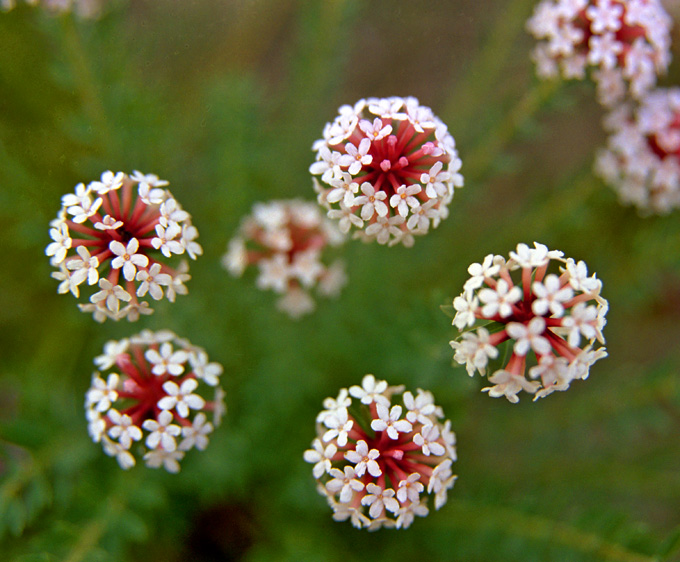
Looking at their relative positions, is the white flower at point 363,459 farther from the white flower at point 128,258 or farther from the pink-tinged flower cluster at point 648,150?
the pink-tinged flower cluster at point 648,150

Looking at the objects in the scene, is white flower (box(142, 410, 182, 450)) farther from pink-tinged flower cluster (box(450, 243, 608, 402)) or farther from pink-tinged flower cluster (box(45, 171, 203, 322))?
pink-tinged flower cluster (box(450, 243, 608, 402))

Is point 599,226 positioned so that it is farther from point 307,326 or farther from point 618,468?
point 307,326

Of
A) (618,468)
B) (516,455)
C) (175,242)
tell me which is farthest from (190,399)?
(516,455)

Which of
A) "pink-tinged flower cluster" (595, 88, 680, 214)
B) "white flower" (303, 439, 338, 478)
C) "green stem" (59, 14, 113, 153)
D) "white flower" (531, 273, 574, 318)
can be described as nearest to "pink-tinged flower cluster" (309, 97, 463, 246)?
"white flower" (531, 273, 574, 318)

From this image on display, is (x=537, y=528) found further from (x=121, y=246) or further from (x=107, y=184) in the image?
(x=107, y=184)

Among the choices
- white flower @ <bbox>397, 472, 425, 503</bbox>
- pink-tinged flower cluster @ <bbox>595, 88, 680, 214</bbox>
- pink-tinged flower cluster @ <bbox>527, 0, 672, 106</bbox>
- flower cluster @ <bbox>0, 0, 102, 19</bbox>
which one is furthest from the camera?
pink-tinged flower cluster @ <bbox>595, 88, 680, 214</bbox>

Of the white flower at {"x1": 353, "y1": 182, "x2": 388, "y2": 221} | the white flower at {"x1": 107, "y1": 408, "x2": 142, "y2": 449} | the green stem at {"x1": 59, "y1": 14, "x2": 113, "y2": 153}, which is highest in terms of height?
the green stem at {"x1": 59, "y1": 14, "x2": 113, "y2": 153}

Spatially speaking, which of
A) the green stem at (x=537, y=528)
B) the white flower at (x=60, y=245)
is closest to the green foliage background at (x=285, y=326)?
the green stem at (x=537, y=528)

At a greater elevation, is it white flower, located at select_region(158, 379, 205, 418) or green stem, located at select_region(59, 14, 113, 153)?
green stem, located at select_region(59, 14, 113, 153)
